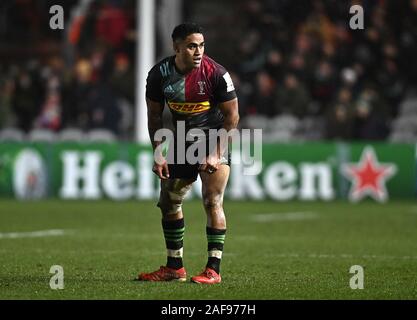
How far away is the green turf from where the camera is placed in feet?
30.9

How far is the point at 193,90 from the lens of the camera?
9.87 m

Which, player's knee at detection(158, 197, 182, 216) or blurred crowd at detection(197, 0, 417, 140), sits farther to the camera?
blurred crowd at detection(197, 0, 417, 140)

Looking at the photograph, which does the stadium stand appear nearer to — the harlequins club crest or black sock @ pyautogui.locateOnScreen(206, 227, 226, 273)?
the harlequins club crest

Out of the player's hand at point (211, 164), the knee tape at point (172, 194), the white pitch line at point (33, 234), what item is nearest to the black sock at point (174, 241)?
the knee tape at point (172, 194)

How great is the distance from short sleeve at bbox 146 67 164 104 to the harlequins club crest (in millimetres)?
13178

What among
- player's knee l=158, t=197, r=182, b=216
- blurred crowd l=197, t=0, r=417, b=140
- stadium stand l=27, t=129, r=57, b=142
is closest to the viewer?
player's knee l=158, t=197, r=182, b=216

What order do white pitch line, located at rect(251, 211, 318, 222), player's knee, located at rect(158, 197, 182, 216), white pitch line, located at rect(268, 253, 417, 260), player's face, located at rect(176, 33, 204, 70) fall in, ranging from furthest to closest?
white pitch line, located at rect(251, 211, 318, 222), white pitch line, located at rect(268, 253, 417, 260), player's knee, located at rect(158, 197, 182, 216), player's face, located at rect(176, 33, 204, 70)


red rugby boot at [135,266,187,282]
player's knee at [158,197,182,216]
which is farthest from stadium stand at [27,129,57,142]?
red rugby boot at [135,266,187,282]

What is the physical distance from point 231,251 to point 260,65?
12867 millimetres

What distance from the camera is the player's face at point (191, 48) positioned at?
9727mm

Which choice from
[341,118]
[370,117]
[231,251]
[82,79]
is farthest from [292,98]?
[231,251]

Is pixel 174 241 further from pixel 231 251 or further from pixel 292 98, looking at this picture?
pixel 292 98

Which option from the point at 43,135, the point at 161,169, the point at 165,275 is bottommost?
the point at 165,275

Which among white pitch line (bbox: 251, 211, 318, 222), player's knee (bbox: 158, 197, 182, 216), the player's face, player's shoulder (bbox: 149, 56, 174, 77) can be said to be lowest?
white pitch line (bbox: 251, 211, 318, 222)
